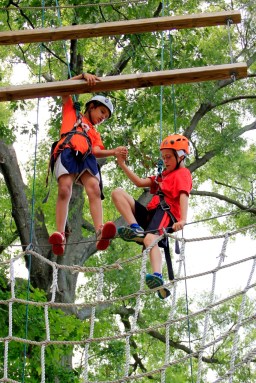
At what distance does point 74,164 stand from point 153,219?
2.01 feet

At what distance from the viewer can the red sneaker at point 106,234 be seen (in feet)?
21.8

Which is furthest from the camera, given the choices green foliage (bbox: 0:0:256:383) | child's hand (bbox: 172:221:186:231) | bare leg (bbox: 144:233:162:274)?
green foliage (bbox: 0:0:256:383)

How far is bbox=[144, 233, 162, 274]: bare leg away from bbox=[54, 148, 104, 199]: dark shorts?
0.58 meters

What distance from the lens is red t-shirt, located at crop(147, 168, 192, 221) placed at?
6.75 metres

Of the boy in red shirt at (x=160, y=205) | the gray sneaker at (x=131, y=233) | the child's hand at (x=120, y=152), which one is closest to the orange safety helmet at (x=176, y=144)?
the boy in red shirt at (x=160, y=205)

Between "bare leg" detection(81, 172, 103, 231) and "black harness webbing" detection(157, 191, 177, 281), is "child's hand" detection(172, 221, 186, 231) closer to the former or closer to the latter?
"black harness webbing" detection(157, 191, 177, 281)

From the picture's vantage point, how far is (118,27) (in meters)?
7.59

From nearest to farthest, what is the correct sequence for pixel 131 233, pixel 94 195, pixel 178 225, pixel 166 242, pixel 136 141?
pixel 178 225 → pixel 131 233 → pixel 166 242 → pixel 94 195 → pixel 136 141

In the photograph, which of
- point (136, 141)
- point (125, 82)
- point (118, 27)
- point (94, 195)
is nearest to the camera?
point (94, 195)

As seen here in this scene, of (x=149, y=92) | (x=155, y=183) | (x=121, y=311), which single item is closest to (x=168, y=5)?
(x=149, y=92)

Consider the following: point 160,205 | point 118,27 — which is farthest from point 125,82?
point 160,205

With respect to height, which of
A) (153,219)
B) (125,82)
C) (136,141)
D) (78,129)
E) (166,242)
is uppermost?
(136,141)

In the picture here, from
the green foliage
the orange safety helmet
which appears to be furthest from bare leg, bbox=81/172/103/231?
the green foliage

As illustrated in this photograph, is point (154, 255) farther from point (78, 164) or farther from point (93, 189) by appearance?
point (78, 164)
